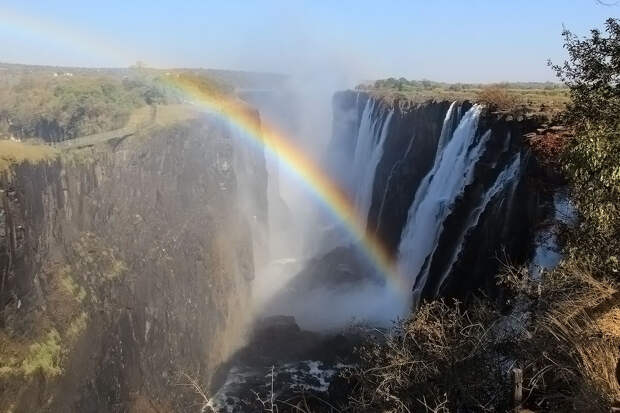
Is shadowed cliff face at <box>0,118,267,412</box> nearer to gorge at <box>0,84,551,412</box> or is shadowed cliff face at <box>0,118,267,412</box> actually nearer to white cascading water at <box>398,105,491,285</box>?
gorge at <box>0,84,551,412</box>

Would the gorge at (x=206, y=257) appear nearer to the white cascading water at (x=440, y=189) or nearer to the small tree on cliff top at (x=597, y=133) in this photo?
the white cascading water at (x=440, y=189)

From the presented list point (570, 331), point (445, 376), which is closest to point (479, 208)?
point (445, 376)

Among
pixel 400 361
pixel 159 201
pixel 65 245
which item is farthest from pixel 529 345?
pixel 159 201

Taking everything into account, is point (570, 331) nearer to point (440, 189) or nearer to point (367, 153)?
point (440, 189)

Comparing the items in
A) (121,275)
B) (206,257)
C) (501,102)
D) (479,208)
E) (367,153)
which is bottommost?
(206,257)

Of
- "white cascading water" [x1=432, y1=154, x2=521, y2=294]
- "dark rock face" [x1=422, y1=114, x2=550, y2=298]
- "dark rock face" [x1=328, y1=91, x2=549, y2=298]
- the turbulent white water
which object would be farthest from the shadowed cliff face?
the turbulent white water

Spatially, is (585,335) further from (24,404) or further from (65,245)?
(65,245)

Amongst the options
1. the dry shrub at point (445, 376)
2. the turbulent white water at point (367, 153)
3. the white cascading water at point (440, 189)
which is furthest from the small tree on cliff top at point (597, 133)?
the turbulent white water at point (367, 153)
